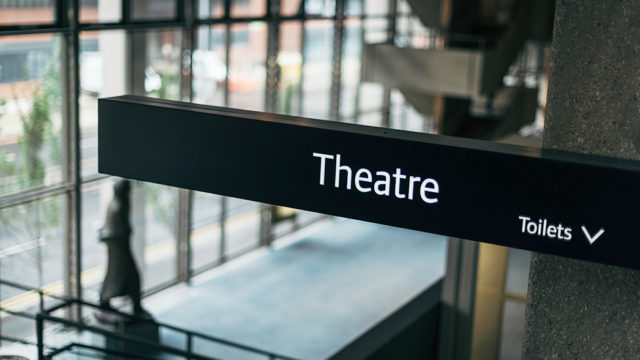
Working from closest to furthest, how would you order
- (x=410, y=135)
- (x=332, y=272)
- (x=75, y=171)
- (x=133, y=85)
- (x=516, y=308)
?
1. (x=410, y=135)
2. (x=516, y=308)
3. (x=75, y=171)
4. (x=133, y=85)
5. (x=332, y=272)

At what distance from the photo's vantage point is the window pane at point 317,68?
647 inches

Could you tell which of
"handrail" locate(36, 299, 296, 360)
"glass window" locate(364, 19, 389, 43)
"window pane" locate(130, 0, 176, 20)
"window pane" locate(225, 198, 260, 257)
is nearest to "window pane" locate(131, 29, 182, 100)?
"window pane" locate(130, 0, 176, 20)

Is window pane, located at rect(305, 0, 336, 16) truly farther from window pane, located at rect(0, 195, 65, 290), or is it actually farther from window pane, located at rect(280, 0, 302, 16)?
window pane, located at rect(0, 195, 65, 290)

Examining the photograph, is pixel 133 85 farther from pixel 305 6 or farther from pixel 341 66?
pixel 341 66

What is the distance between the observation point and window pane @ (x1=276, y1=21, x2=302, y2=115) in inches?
Answer: 614

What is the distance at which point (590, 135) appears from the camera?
3850 millimetres

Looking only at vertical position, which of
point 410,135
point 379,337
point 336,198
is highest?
point 410,135

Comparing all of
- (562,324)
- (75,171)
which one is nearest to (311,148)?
(562,324)

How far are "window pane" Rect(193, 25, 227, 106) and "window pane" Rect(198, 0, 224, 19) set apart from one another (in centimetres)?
19

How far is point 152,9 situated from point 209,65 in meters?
1.68

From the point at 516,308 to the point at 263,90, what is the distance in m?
7.04

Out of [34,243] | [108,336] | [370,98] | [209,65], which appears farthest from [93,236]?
[370,98]

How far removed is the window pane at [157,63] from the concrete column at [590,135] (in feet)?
29.7

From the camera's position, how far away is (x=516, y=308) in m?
9.98
